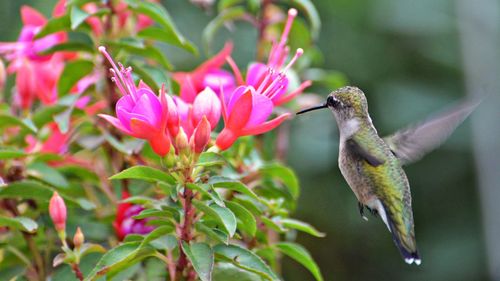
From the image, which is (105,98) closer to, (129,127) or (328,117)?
(129,127)

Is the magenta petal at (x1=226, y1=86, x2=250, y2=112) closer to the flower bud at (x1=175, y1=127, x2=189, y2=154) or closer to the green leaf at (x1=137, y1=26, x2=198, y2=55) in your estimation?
the flower bud at (x1=175, y1=127, x2=189, y2=154)

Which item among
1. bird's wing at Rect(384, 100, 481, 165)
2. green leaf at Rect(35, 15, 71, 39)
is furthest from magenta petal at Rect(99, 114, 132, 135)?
bird's wing at Rect(384, 100, 481, 165)

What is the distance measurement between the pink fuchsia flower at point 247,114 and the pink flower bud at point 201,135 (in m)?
0.06

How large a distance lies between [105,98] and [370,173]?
0.66 meters

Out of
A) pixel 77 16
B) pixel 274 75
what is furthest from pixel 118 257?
pixel 77 16

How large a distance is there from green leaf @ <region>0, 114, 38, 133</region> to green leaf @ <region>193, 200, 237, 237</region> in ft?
1.68

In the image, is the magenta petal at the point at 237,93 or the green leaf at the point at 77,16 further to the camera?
the green leaf at the point at 77,16

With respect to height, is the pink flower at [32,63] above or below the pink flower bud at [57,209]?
above

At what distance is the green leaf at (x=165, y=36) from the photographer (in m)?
1.95

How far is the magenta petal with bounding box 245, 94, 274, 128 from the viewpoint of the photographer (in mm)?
1562

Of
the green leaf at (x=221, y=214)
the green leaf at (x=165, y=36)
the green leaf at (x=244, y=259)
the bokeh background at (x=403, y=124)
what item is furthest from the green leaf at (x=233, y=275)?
the bokeh background at (x=403, y=124)

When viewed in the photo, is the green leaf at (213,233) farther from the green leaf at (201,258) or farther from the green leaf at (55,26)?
the green leaf at (55,26)

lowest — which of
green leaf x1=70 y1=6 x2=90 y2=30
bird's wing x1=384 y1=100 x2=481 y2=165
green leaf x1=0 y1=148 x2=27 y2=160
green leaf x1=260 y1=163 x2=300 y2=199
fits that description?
green leaf x1=0 y1=148 x2=27 y2=160

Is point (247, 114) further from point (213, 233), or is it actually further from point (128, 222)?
point (128, 222)
